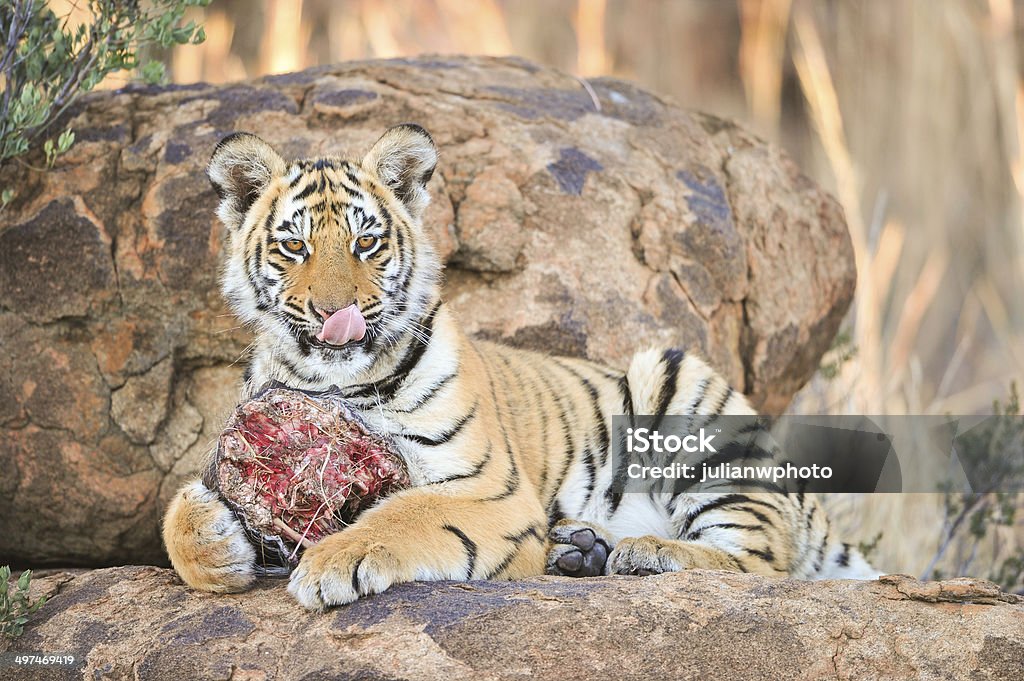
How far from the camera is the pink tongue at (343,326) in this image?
3.76 metres

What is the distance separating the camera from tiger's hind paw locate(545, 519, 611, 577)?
13.6 feet

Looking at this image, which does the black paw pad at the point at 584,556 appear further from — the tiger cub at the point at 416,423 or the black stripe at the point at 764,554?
the black stripe at the point at 764,554

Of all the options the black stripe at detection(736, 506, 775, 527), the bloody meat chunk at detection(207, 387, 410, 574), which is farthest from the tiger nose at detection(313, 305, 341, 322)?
the black stripe at detection(736, 506, 775, 527)

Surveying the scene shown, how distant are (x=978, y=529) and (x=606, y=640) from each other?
11.4 ft

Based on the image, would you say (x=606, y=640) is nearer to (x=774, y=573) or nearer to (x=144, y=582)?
(x=774, y=573)

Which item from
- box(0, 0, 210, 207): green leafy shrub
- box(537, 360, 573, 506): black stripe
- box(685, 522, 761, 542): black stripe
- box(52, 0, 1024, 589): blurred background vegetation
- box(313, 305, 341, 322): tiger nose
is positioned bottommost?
box(685, 522, 761, 542): black stripe

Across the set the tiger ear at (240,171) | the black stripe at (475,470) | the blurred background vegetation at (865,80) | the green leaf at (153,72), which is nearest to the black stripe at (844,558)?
the black stripe at (475,470)

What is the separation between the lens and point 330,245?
3.90m

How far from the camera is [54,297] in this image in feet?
16.7

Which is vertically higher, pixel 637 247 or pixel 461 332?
pixel 637 247

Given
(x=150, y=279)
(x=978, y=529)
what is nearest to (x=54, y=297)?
(x=150, y=279)

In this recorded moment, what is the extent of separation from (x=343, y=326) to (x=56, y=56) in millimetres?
2644

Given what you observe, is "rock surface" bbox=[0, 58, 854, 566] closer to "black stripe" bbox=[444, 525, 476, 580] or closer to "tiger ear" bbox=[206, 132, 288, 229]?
"tiger ear" bbox=[206, 132, 288, 229]

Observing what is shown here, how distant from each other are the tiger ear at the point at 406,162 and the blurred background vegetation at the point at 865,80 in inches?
151
